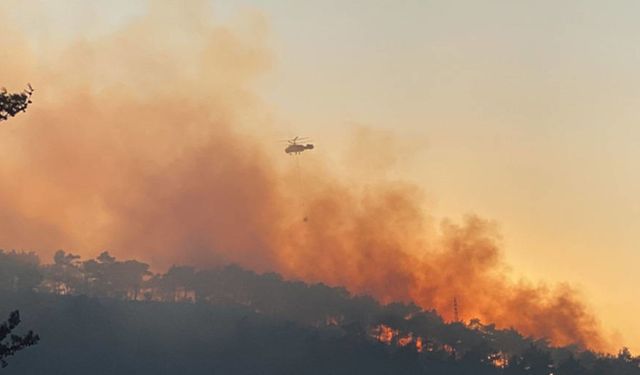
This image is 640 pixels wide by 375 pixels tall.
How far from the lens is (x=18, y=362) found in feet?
654

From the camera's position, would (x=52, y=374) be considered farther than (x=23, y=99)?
Yes

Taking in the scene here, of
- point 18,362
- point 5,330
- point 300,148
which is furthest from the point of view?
point 18,362

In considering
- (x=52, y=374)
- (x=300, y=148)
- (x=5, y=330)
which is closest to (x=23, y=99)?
(x=5, y=330)

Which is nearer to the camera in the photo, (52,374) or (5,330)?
(5,330)

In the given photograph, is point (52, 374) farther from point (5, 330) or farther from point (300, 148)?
point (5, 330)

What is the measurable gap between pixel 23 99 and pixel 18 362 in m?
183

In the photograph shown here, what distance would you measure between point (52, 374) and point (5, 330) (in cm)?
18053

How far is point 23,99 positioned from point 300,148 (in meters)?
155

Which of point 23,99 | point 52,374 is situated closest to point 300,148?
point 52,374

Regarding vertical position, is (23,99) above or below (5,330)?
above

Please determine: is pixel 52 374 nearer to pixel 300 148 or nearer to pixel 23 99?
pixel 300 148

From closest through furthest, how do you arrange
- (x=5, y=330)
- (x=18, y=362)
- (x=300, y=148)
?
(x=5, y=330) < (x=300, y=148) < (x=18, y=362)

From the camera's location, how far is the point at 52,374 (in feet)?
655

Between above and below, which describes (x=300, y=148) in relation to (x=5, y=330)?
above
